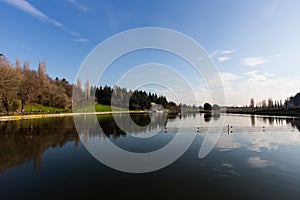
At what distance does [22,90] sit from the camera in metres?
56.6

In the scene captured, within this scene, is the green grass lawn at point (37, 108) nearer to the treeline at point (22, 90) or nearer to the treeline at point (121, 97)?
the treeline at point (22, 90)

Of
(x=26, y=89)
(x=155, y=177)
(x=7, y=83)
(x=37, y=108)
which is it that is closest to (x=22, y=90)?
(x=26, y=89)

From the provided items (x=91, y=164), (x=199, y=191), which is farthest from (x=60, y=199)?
(x=199, y=191)

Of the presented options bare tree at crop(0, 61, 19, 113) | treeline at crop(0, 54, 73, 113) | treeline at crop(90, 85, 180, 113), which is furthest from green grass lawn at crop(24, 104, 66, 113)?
treeline at crop(90, 85, 180, 113)

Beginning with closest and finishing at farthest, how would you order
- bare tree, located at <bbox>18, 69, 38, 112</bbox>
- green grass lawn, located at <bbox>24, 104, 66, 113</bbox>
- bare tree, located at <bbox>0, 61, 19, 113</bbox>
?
1. bare tree, located at <bbox>0, 61, 19, 113</bbox>
2. bare tree, located at <bbox>18, 69, 38, 112</bbox>
3. green grass lawn, located at <bbox>24, 104, 66, 113</bbox>

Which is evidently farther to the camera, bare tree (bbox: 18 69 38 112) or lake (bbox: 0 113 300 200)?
bare tree (bbox: 18 69 38 112)

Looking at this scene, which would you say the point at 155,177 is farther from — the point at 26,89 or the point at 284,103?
the point at 284,103

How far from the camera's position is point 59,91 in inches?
3297

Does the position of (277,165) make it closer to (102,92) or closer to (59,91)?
(59,91)

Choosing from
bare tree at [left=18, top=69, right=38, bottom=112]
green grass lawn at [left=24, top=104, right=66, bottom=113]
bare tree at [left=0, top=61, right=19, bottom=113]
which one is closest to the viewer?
bare tree at [left=0, top=61, right=19, bottom=113]

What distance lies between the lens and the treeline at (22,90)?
150 ft

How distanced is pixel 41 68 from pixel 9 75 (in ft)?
146

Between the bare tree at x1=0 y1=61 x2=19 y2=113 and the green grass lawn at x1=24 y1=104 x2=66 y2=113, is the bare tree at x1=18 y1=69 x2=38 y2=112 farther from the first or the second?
the bare tree at x1=0 y1=61 x2=19 y2=113

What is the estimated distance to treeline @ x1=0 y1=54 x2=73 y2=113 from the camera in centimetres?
4581
